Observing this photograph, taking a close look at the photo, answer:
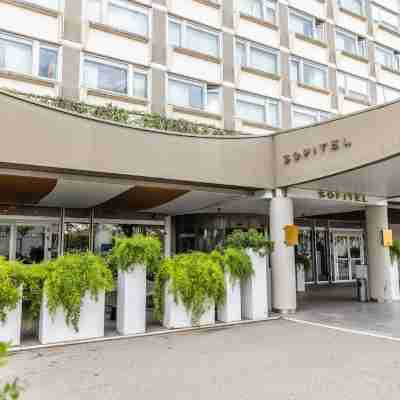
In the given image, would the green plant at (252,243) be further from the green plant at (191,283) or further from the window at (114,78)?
the window at (114,78)

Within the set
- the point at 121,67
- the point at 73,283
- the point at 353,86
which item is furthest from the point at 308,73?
the point at 73,283

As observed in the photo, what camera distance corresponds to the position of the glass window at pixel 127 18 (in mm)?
14344

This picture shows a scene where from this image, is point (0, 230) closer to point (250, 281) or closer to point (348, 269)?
point (250, 281)

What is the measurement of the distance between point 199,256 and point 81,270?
2.63 m

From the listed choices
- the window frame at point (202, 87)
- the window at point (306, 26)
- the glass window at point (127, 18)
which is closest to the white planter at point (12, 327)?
the window frame at point (202, 87)

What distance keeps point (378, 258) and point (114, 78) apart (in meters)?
10.5

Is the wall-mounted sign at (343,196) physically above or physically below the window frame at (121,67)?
below

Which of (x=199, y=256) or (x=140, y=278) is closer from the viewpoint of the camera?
(x=140, y=278)

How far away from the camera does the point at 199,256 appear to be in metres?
8.95

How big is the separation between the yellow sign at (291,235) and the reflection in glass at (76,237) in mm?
6701

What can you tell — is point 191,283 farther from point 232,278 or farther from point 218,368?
point 218,368

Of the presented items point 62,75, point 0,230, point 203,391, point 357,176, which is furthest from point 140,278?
point 62,75

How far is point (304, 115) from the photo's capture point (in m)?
18.6

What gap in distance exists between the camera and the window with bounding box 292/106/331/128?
18.2 meters
